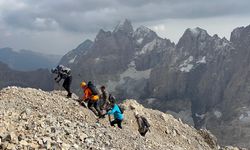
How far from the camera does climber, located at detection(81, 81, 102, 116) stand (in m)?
35.6

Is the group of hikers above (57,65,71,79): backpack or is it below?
below

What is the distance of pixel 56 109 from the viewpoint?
3553 cm

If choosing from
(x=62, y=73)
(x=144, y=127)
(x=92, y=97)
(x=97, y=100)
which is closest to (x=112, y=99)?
(x=97, y=100)

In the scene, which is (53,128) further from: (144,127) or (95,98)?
(144,127)

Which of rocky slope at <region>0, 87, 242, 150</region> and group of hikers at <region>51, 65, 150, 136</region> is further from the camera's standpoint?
group of hikers at <region>51, 65, 150, 136</region>

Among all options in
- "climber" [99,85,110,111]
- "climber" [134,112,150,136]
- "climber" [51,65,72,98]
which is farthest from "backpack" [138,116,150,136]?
"climber" [51,65,72,98]

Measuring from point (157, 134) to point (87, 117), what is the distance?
498 inches

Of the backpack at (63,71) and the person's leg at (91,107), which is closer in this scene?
the person's leg at (91,107)

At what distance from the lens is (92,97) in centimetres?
3588

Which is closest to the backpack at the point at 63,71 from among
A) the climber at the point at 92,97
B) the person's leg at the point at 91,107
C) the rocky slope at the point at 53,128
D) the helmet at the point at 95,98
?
the rocky slope at the point at 53,128

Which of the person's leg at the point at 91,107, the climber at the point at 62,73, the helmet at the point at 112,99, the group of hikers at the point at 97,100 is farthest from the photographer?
the climber at the point at 62,73

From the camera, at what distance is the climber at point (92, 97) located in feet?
117

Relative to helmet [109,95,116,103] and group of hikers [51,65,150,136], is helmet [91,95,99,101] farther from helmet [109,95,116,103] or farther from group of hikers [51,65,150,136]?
helmet [109,95,116,103]

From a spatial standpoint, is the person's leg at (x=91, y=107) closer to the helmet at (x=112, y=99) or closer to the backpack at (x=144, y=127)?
the helmet at (x=112, y=99)
